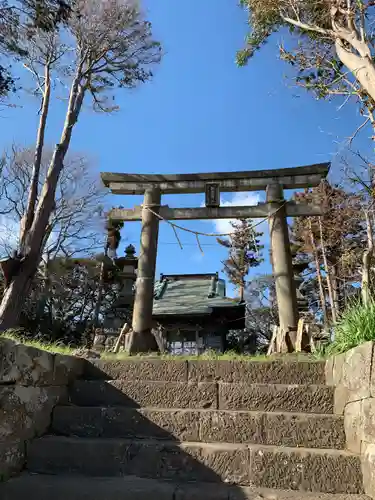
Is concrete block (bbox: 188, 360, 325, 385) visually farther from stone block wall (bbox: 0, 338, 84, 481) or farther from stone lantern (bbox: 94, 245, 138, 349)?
stone lantern (bbox: 94, 245, 138, 349)

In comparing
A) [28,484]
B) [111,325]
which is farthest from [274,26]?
[111,325]

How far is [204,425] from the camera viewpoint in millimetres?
3182

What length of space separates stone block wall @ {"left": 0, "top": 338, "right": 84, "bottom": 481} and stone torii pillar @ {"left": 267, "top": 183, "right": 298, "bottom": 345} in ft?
12.1

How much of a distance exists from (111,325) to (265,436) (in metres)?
13.5

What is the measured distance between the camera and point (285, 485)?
2.70 meters

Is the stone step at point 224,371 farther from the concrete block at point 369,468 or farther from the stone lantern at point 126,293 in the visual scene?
the stone lantern at point 126,293

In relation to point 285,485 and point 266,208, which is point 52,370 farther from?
point 266,208

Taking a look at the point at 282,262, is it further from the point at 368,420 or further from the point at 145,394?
the point at 368,420

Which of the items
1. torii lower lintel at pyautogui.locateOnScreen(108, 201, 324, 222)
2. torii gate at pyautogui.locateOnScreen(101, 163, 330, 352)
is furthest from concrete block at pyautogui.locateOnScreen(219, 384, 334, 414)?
torii lower lintel at pyautogui.locateOnScreen(108, 201, 324, 222)

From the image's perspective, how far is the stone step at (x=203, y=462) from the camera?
2.67 meters

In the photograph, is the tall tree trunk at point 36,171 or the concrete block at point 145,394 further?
the tall tree trunk at point 36,171

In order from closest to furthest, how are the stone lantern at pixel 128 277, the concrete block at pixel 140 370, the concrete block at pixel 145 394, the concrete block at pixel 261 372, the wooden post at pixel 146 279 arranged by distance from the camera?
the concrete block at pixel 145 394 < the concrete block at pixel 261 372 < the concrete block at pixel 140 370 < the wooden post at pixel 146 279 < the stone lantern at pixel 128 277

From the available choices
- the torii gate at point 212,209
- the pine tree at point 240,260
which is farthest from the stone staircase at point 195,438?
the pine tree at point 240,260

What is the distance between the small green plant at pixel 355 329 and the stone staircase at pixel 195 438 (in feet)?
1.16
